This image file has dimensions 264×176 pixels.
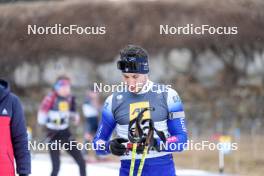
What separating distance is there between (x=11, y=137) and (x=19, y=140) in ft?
0.20

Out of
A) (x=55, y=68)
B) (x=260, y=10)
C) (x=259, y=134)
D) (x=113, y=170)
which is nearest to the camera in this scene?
(x=113, y=170)

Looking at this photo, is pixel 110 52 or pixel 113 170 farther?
pixel 110 52

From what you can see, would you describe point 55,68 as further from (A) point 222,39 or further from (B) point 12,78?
(A) point 222,39

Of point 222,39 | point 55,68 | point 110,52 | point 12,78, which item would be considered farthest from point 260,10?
point 12,78

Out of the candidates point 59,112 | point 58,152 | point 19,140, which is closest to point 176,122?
point 19,140

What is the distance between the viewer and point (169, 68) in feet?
67.0

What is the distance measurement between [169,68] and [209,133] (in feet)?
8.40

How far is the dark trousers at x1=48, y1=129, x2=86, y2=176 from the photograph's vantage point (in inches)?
423
